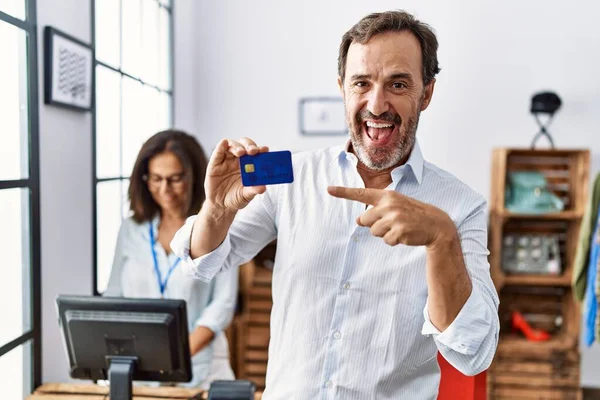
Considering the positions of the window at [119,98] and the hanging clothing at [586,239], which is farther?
the hanging clothing at [586,239]

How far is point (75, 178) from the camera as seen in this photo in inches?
106

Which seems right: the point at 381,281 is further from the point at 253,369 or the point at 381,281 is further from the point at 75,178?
the point at 253,369

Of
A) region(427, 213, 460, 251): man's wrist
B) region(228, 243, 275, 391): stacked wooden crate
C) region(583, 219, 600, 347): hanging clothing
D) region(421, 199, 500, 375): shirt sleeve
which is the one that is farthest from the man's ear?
region(228, 243, 275, 391): stacked wooden crate

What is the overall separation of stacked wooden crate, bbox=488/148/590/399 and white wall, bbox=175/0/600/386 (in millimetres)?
261

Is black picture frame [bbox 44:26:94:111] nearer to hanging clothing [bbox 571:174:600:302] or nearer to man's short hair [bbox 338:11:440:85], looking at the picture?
man's short hair [bbox 338:11:440:85]

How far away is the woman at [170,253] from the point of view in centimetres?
251

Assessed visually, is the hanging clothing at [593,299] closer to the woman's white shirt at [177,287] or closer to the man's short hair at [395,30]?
the woman's white shirt at [177,287]

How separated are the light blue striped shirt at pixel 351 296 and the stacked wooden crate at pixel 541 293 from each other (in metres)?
2.70

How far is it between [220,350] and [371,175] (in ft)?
4.11

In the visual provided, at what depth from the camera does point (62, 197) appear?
257 cm

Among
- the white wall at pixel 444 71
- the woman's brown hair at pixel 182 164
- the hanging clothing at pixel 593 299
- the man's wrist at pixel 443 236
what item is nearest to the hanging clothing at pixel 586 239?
the hanging clothing at pixel 593 299

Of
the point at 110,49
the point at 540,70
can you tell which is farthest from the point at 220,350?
the point at 540,70

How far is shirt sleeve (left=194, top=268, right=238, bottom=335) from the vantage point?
2.47 metres

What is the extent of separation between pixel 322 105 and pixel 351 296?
3151mm
